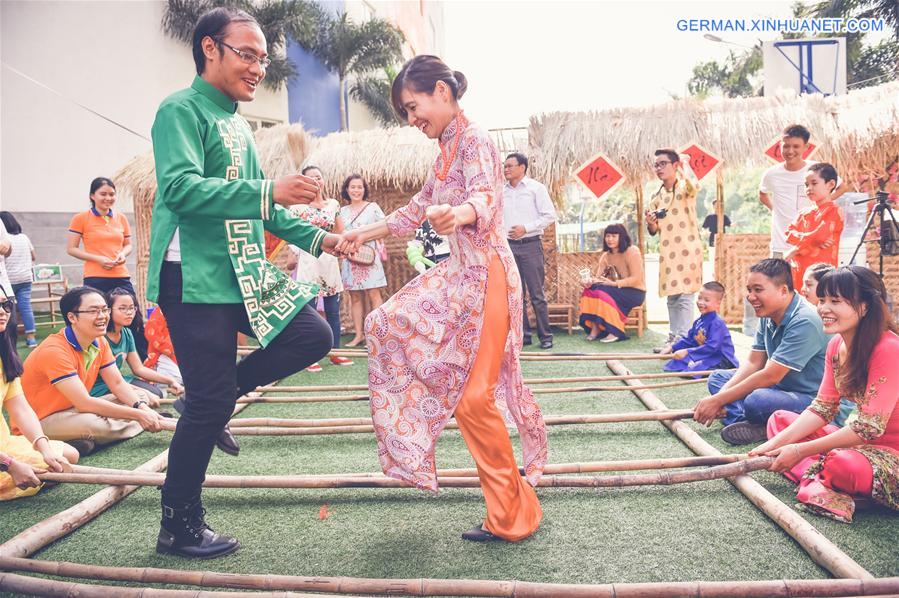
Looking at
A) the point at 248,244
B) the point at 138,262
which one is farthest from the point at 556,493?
the point at 138,262

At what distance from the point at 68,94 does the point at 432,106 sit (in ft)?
45.2

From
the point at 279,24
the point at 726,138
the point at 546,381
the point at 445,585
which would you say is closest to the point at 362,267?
the point at 546,381

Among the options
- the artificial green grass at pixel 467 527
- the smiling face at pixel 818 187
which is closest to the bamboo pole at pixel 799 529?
the artificial green grass at pixel 467 527

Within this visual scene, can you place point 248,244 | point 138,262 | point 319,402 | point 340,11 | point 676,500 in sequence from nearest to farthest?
point 248,244 < point 676,500 < point 319,402 < point 138,262 < point 340,11

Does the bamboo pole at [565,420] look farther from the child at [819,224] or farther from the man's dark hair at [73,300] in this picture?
the child at [819,224]

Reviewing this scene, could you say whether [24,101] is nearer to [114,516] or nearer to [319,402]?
[319,402]

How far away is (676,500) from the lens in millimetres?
2828

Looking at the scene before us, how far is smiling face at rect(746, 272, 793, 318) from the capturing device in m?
3.35

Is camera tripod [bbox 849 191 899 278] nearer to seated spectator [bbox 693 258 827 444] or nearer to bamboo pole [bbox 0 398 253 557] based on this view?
seated spectator [bbox 693 258 827 444]

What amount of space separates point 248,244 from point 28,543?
1.31m

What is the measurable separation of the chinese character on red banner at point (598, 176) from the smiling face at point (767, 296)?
5.16 meters

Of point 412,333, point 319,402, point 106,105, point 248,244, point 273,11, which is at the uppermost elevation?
point 273,11

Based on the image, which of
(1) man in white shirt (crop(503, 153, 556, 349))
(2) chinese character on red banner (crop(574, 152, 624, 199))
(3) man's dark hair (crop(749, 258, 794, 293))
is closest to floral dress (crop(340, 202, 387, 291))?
(1) man in white shirt (crop(503, 153, 556, 349))

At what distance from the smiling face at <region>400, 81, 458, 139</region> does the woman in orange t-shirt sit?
410cm
